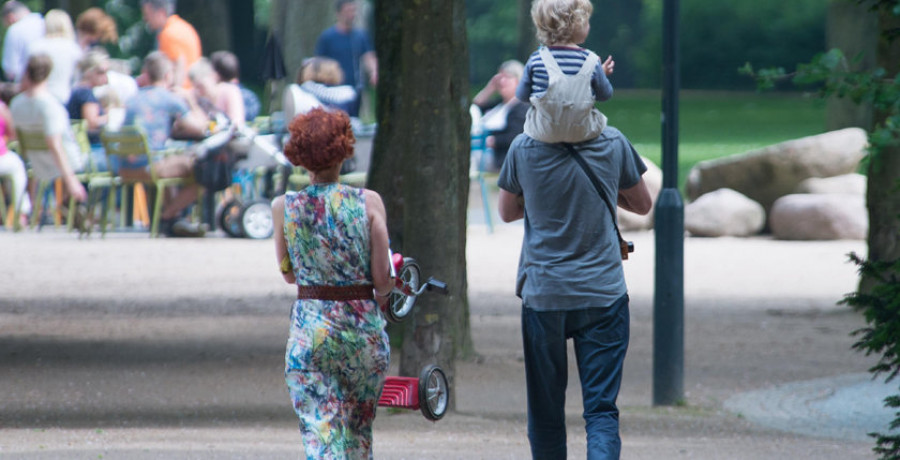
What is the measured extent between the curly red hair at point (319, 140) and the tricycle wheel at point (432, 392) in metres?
0.79

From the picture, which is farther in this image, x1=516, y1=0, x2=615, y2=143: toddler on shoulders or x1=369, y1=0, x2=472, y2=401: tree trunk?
x1=369, y1=0, x2=472, y2=401: tree trunk

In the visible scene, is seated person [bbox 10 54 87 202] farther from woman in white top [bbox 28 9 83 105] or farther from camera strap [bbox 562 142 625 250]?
camera strap [bbox 562 142 625 250]

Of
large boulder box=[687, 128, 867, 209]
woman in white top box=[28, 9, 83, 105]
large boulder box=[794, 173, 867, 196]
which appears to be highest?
woman in white top box=[28, 9, 83, 105]

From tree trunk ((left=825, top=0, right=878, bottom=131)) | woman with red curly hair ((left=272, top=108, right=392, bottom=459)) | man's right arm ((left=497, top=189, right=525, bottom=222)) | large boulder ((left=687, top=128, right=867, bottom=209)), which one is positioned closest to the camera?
woman with red curly hair ((left=272, top=108, right=392, bottom=459))

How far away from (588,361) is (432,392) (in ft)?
1.73

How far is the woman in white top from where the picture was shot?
17312 millimetres

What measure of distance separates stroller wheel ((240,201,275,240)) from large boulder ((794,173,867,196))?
6637 millimetres

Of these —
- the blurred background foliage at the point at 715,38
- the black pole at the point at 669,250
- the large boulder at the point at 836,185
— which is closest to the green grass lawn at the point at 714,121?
the blurred background foliage at the point at 715,38

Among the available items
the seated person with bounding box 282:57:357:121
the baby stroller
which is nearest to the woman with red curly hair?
the seated person with bounding box 282:57:357:121

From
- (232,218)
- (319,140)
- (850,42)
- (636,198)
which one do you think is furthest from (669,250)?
(850,42)

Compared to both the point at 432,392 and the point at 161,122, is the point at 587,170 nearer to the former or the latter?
the point at 432,392

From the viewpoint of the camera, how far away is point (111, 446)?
21.9ft

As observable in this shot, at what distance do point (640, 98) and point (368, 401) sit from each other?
45.0 metres

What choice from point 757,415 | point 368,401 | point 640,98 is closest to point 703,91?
point 640,98
